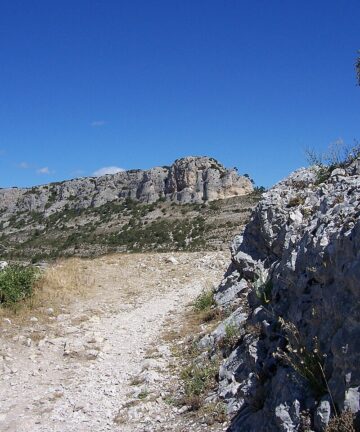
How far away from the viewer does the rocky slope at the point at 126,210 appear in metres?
64.1

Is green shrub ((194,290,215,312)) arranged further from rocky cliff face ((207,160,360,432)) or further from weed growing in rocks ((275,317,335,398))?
weed growing in rocks ((275,317,335,398))

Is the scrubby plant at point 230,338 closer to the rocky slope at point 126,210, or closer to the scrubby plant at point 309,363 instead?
the scrubby plant at point 309,363

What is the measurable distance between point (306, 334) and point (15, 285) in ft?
31.7

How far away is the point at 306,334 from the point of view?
5.19 meters

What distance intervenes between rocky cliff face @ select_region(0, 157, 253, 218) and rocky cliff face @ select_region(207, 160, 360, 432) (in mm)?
81862

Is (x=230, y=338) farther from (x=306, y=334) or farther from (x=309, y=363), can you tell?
(x=309, y=363)

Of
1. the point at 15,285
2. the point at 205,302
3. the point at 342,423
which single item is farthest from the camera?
the point at 15,285

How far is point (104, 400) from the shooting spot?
7.29m

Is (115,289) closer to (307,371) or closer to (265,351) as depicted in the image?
(265,351)

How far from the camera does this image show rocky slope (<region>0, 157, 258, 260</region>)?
6412 cm

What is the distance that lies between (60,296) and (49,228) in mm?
85585

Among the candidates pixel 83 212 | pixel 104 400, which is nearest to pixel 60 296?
pixel 104 400

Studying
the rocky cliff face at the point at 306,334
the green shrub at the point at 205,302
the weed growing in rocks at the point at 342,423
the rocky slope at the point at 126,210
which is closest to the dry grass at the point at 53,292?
the green shrub at the point at 205,302

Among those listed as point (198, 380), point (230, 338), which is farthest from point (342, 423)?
point (230, 338)
